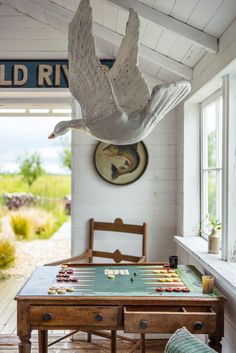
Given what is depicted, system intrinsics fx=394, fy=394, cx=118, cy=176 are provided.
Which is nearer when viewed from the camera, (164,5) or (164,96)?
(164,96)

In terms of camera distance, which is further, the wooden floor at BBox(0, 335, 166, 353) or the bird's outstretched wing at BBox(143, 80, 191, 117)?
the wooden floor at BBox(0, 335, 166, 353)

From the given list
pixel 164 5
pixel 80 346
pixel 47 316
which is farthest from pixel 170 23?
pixel 80 346

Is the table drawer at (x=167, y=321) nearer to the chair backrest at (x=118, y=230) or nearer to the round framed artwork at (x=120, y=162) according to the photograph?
the chair backrest at (x=118, y=230)

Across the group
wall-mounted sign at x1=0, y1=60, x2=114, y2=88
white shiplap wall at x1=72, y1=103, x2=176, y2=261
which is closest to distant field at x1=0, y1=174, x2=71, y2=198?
white shiplap wall at x1=72, y1=103, x2=176, y2=261

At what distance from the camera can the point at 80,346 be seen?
3.20m

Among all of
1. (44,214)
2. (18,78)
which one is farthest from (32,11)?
(44,214)

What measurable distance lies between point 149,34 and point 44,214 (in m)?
3.28

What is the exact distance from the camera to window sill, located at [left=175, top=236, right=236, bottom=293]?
195 centimetres

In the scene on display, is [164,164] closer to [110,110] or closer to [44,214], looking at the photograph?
[110,110]

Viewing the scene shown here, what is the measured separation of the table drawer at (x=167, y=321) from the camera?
194cm

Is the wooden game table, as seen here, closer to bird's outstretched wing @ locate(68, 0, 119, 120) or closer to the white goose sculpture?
the white goose sculpture

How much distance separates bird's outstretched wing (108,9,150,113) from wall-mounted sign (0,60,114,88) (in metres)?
1.74

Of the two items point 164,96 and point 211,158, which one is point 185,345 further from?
point 211,158

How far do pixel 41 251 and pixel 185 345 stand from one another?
154 inches
